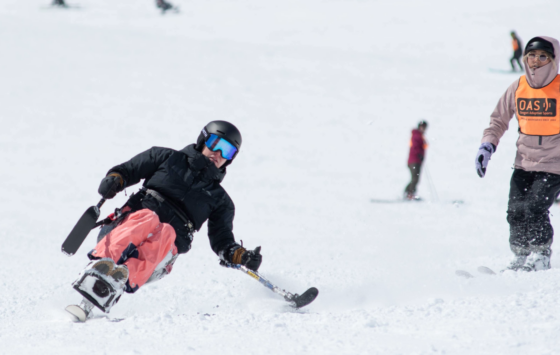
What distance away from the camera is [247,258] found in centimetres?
371

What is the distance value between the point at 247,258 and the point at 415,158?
6.90 m

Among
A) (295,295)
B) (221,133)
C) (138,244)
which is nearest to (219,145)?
(221,133)

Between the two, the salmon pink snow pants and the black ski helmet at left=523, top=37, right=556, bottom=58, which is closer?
the salmon pink snow pants

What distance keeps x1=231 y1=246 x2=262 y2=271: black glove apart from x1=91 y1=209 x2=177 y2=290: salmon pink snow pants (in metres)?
0.53

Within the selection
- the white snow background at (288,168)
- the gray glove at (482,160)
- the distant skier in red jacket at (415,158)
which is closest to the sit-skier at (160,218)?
the white snow background at (288,168)

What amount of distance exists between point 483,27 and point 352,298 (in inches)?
962

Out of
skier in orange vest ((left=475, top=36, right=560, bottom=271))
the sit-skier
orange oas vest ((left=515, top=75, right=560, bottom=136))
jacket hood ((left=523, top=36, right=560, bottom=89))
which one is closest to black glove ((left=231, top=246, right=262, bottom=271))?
the sit-skier

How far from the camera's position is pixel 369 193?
32.6ft

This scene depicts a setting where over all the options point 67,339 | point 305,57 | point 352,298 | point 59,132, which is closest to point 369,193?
point 352,298

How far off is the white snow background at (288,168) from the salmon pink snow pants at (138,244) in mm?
353

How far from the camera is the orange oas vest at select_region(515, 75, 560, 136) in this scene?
163 inches

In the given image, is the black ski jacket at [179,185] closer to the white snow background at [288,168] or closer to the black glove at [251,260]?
the black glove at [251,260]

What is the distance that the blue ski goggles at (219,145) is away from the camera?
382 cm

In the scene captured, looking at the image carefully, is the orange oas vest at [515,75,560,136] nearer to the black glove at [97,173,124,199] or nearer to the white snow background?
the white snow background
